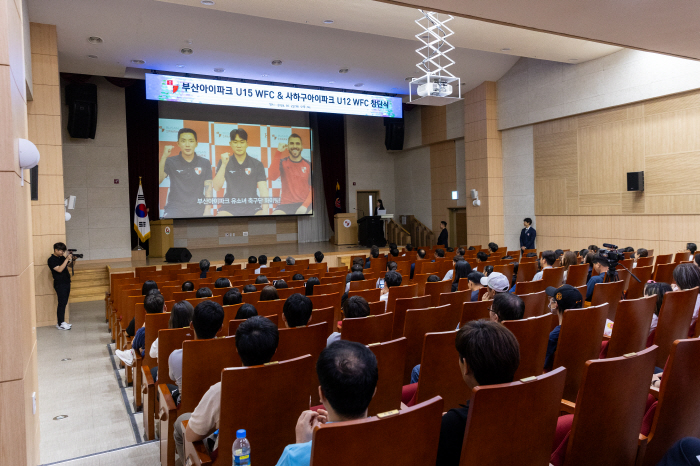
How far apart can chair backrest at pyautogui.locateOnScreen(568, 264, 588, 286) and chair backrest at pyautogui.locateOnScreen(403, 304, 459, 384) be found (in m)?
2.67

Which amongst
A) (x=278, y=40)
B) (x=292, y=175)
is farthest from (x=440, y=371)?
(x=292, y=175)

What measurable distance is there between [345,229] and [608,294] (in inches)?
451

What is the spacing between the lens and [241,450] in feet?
6.01

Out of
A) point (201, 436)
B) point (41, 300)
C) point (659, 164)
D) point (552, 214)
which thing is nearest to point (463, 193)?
point (552, 214)

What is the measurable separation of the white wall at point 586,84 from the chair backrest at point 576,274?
562cm

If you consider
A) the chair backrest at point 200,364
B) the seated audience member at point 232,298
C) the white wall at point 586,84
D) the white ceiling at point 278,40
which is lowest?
the chair backrest at point 200,364

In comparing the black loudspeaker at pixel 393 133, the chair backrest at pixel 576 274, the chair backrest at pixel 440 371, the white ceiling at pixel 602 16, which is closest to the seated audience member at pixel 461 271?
the chair backrest at pixel 576 274

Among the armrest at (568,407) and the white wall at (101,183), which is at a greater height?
the white wall at (101,183)

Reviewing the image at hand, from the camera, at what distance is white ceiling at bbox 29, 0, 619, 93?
8.15m

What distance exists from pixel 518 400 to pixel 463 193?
46.4ft

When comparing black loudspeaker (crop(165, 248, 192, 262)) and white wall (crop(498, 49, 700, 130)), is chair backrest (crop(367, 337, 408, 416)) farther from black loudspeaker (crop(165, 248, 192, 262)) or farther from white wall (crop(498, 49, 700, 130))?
black loudspeaker (crop(165, 248, 192, 262))

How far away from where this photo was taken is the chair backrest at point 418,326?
3.41m

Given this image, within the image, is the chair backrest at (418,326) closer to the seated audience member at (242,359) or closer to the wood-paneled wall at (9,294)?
the seated audience member at (242,359)

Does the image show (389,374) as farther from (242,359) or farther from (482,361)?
(482,361)
